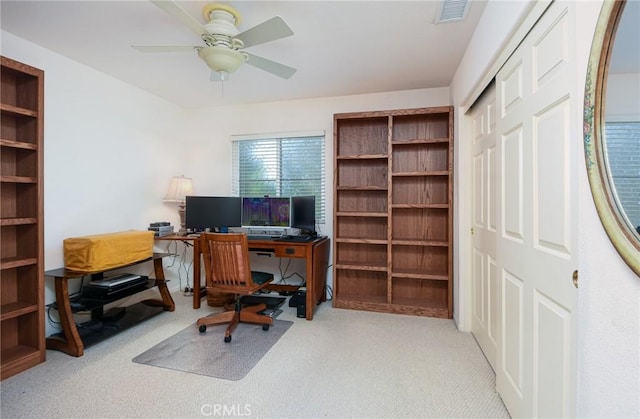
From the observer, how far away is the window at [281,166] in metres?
3.55

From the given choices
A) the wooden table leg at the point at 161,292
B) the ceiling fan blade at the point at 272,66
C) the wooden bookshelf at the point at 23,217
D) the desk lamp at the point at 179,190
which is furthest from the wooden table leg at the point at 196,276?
the ceiling fan blade at the point at 272,66

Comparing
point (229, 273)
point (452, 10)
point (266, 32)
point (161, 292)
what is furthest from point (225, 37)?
point (161, 292)

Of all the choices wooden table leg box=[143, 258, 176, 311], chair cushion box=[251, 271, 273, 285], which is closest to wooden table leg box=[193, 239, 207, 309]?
wooden table leg box=[143, 258, 176, 311]

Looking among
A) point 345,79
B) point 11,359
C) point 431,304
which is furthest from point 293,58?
point 11,359

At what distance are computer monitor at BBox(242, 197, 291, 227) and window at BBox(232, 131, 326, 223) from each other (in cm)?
38

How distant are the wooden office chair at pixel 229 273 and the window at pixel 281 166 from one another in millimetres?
1297

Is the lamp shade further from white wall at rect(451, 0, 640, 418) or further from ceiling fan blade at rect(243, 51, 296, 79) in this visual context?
white wall at rect(451, 0, 640, 418)

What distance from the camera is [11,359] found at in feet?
6.30

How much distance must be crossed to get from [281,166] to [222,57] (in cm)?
186

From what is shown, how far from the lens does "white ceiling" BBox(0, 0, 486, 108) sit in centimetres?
188

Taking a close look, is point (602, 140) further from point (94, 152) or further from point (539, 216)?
point (94, 152)

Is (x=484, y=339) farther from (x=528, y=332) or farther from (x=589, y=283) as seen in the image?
(x=589, y=283)

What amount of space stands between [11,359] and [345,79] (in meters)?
3.48

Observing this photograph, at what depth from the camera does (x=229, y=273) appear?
251cm
